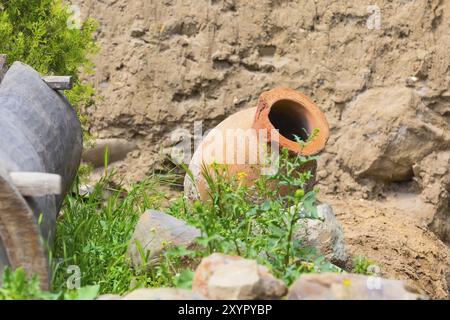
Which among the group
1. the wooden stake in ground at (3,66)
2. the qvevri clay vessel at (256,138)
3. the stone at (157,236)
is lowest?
the stone at (157,236)

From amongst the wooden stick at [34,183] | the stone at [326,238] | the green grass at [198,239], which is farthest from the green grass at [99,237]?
the stone at [326,238]

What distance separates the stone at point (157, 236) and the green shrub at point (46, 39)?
1.49 metres

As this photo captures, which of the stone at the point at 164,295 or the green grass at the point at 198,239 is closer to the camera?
the stone at the point at 164,295

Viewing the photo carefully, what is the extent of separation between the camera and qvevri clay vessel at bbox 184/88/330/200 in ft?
18.0

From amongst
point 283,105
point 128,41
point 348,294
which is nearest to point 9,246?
point 348,294

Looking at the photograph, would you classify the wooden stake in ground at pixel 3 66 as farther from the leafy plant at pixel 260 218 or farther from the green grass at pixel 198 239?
the leafy plant at pixel 260 218

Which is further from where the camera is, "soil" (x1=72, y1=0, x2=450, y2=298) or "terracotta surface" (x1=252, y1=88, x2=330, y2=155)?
"soil" (x1=72, y1=0, x2=450, y2=298)

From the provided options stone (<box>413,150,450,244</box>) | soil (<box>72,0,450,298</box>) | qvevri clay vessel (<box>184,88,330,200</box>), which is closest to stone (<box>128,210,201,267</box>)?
qvevri clay vessel (<box>184,88,330,200</box>)

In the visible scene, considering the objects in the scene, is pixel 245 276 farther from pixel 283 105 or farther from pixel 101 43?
pixel 101 43

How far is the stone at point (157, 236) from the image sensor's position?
4633 mm

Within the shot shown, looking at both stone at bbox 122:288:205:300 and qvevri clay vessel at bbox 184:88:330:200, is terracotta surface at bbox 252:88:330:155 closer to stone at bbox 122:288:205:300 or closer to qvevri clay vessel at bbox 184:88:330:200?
qvevri clay vessel at bbox 184:88:330:200

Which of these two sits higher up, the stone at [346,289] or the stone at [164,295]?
the stone at [346,289]

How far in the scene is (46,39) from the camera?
6.00 meters
